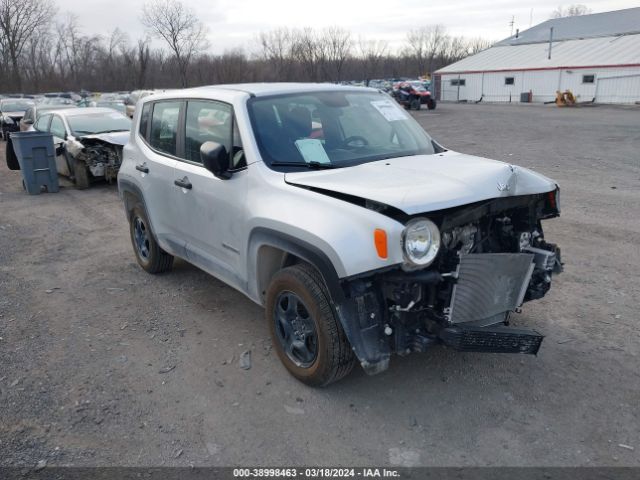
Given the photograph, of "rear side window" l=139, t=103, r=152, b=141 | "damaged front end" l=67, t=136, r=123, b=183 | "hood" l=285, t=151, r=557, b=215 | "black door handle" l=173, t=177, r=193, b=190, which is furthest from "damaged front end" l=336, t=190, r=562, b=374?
"damaged front end" l=67, t=136, r=123, b=183

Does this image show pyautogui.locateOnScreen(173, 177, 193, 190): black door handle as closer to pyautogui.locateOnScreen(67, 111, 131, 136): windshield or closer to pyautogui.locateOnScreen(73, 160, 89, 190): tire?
pyautogui.locateOnScreen(73, 160, 89, 190): tire

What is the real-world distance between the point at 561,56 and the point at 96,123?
38681 millimetres

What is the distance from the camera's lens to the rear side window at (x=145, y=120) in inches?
215

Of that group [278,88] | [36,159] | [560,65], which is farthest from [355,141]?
[560,65]

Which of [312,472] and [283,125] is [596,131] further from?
[312,472]

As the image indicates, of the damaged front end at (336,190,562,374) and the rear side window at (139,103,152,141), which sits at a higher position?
the rear side window at (139,103,152,141)

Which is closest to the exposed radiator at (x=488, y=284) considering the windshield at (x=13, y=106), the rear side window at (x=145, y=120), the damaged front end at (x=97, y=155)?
the rear side window at (x=145, y=120)

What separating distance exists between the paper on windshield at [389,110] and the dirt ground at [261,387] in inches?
79.2

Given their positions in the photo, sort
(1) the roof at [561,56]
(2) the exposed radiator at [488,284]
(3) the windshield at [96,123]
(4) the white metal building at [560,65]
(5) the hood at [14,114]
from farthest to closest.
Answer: (1) the roof at [561,56] < (4) the white metal building at [560,65] < (5) the hood at [14,114] < (3) the windshield at [96,123] < (2) the exposed radiator at [488,284]

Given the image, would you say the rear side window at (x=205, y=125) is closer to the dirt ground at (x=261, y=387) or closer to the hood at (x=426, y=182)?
the hood at (x=426, y=182)

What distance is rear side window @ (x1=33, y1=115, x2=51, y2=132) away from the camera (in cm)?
1316

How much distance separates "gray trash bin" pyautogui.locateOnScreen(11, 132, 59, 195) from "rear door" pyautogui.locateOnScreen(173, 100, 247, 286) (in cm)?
772

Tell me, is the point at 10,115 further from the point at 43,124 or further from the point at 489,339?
the point at 489,339

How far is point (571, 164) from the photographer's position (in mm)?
11992
